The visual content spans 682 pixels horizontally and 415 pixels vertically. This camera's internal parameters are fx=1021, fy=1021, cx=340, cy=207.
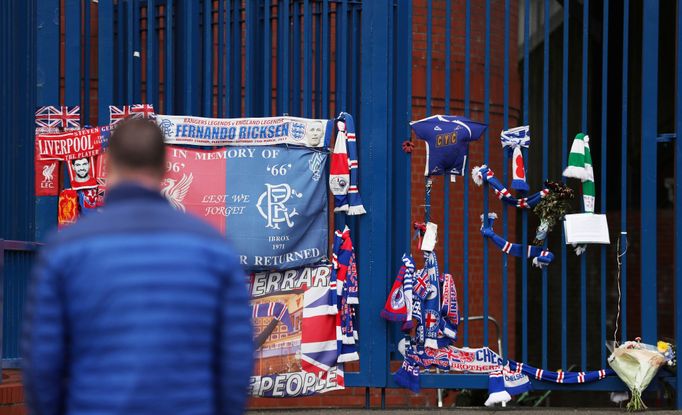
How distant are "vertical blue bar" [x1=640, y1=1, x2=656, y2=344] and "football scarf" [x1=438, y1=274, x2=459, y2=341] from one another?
123cm

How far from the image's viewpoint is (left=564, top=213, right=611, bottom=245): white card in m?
6.62

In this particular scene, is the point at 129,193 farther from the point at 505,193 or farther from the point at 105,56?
the point at 105,56

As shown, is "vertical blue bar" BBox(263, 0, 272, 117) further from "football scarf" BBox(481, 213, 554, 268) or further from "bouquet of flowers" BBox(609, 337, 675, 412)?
"bouquet of flowers" BBox(609, 337, 675, 412)

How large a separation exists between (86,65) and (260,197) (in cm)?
160

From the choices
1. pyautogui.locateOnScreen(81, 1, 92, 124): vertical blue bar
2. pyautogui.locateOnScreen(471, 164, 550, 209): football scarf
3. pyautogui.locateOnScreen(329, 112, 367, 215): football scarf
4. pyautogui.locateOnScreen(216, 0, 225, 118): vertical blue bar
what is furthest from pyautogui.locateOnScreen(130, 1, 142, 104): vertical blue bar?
pyautogui.locateOnScreen(471, 164, 550, 209): football scarf

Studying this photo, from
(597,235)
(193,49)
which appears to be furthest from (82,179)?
(597,235)

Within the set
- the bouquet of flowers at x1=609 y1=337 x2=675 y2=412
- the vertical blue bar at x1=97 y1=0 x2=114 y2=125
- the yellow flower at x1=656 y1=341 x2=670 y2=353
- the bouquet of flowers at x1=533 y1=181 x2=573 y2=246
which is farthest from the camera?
the vertical blue bar at x1=97 y1=0 x2=114 y2=125

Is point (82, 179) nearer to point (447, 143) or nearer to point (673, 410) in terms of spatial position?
point (447, 143)

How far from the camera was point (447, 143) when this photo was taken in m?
6.77

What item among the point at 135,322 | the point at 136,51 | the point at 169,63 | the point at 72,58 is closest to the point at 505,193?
the point at 169,63

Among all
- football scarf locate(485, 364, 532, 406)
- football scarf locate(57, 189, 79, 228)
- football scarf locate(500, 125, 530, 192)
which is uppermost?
football scarf locate(500, 125, 530, 192)

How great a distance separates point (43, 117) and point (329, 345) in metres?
2.50

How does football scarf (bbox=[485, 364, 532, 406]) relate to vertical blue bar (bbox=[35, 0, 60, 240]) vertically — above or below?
below

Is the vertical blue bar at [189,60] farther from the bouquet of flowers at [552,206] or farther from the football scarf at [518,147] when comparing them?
the bouquet of flowers at [552,206]
